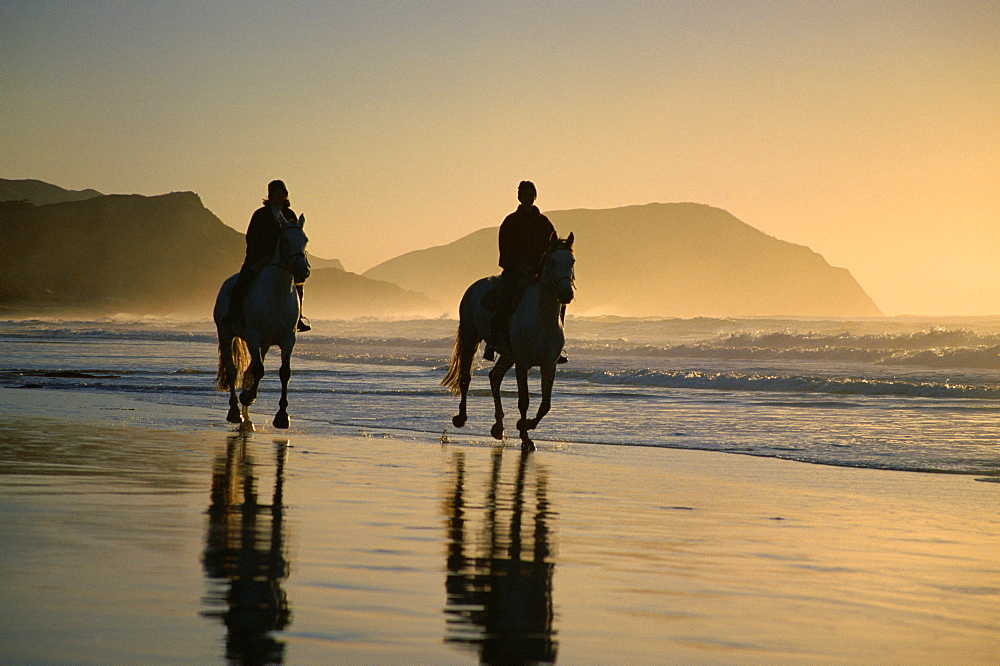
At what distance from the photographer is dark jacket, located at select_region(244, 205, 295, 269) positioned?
12836mm

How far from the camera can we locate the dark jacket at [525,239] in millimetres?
12508

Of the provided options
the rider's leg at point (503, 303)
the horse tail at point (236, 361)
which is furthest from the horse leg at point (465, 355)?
the horse tail at point (236, 361)

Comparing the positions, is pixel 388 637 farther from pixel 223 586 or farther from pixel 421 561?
pixel 421 561

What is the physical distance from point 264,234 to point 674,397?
31.5 ft

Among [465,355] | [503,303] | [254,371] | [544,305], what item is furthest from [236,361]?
[544,305]

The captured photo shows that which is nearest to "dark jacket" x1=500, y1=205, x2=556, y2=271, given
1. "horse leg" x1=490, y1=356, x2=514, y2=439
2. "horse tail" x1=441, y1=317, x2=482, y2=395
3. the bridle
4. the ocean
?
the bridle

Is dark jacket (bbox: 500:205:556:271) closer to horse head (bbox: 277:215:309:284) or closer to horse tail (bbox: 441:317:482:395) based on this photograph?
horse tail (bbox: 441:317:482:395)

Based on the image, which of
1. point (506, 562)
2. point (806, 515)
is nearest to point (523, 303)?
point (806, 515)

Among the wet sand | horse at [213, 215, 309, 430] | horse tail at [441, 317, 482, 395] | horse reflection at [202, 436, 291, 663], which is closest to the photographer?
horse reflection at [202, 436, 291, 663]

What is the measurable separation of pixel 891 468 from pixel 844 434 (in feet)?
10.1

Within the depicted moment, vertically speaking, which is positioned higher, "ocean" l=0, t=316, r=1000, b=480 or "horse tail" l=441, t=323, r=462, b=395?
"horse tail" l=441, t=323, r=462, b=395

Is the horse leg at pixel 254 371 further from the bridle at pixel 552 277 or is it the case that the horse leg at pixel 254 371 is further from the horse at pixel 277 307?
the bridle at pixel 552 277

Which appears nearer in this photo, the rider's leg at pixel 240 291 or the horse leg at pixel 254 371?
the horse leg at pixel 254 371

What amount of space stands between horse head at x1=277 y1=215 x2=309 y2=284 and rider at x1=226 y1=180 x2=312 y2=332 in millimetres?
449
